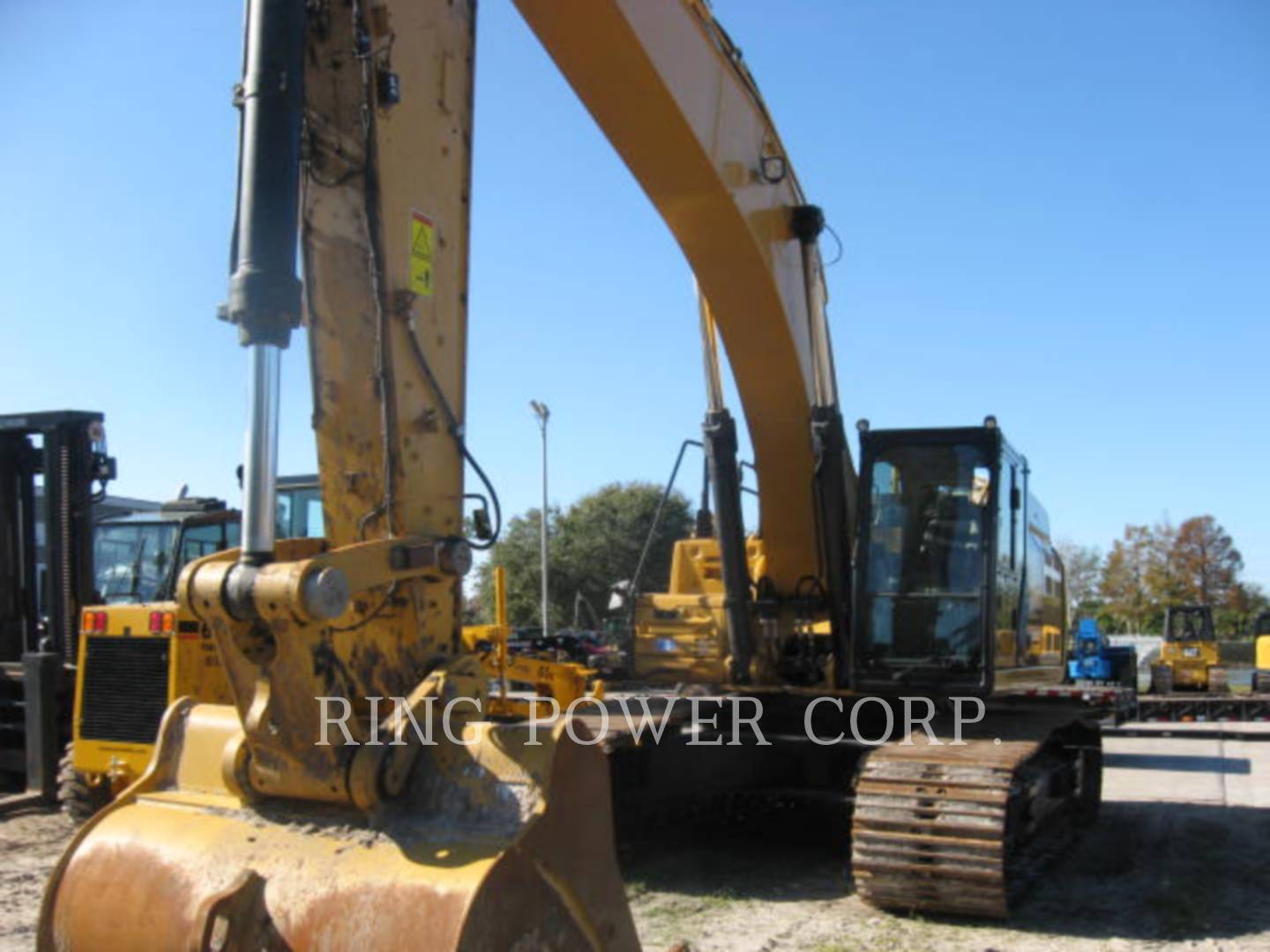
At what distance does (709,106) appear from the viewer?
6320mm

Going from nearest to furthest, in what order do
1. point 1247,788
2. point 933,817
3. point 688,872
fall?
point 933,817 → point 688,872 → point 1247,788

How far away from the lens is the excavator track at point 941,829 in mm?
5809

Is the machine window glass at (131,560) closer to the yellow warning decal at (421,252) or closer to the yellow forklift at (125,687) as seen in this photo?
the yellow forklift at (125,687)

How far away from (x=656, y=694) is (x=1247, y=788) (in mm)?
5976

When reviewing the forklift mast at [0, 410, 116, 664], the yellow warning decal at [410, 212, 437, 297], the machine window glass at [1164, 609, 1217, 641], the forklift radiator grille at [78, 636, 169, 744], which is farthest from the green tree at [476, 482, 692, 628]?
the yellow warning decal at [410, 212, 437, 297]

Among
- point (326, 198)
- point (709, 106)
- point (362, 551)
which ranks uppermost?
point (709, 106)

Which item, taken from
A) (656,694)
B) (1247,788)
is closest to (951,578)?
(656,694)

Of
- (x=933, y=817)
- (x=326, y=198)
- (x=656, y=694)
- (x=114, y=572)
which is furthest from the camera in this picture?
(x=114, y=572)

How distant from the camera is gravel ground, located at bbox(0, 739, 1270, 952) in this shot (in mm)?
5672

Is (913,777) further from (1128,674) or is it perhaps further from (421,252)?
(1128,674)

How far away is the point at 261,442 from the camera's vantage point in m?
3.43

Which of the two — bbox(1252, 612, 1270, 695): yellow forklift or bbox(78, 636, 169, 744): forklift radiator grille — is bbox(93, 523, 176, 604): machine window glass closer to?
bbox(78, 636, 169, 744): forklift radiator grille

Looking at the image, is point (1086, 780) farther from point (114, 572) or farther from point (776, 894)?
point (114, 572)

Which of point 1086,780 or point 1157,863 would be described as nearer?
point 1157,863
